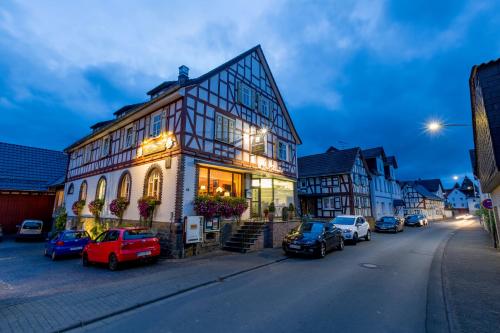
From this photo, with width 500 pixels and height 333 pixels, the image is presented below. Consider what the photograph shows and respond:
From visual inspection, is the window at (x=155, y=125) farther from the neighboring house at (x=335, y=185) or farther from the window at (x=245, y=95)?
the neighboring house at (x=335, y=185)

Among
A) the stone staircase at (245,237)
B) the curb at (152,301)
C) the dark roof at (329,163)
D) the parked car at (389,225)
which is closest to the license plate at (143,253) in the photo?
the curb at (152,301)

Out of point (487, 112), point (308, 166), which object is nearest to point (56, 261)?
point (487, 112)

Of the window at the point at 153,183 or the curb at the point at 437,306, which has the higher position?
the window at the point at 153,183

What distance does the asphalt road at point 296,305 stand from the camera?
4.61 m

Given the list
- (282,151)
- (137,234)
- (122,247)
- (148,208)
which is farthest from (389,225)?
(122,247)

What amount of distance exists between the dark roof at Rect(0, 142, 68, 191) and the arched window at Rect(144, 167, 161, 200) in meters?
17.9

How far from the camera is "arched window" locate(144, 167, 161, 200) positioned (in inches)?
521

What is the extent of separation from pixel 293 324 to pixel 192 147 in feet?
31.8

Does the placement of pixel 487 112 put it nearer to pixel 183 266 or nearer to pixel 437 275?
pixel 437 275

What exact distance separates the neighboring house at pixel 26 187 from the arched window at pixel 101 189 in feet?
31.1

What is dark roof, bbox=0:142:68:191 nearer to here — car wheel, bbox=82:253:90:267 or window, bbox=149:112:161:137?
window, bbox=149:112:161:137

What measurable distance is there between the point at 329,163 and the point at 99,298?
2804 cm

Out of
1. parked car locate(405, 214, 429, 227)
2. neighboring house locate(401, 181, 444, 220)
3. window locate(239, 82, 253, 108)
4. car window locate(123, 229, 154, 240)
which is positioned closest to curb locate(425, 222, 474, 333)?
car window locate(123, 229, 154, 240)

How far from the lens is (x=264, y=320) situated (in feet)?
15.7
